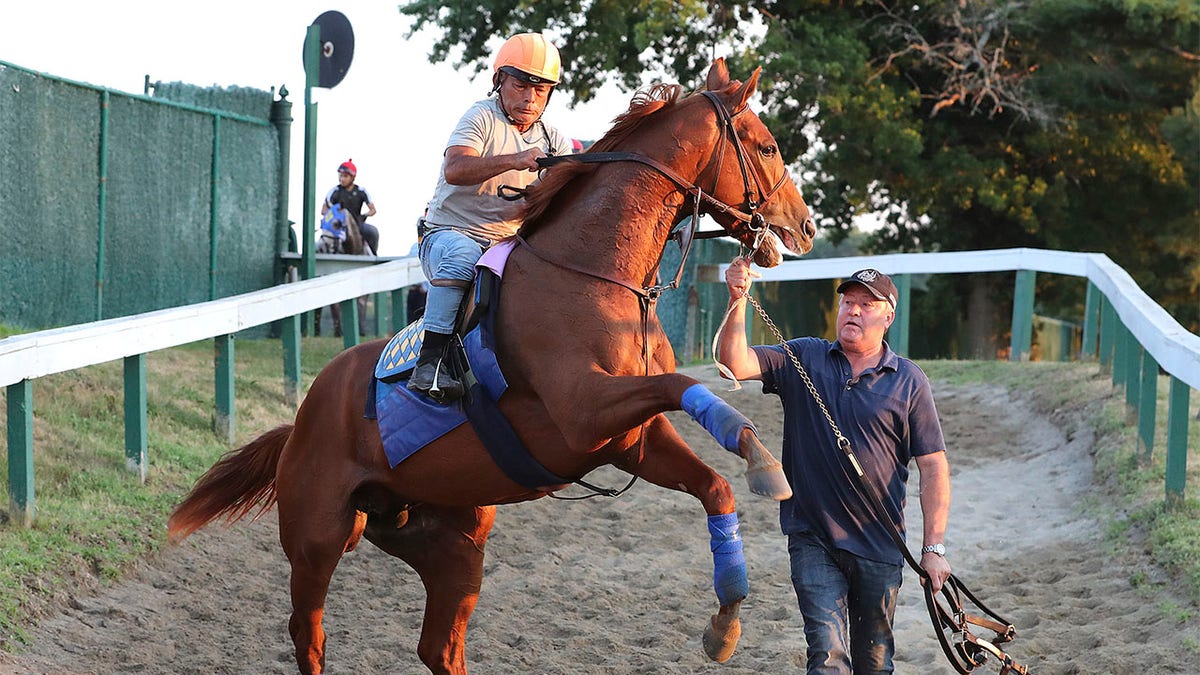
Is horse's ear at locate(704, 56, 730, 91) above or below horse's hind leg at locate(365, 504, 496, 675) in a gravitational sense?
above

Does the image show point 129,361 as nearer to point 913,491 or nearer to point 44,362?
point 44,362

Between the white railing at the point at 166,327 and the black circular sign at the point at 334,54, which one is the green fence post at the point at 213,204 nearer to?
the black circular sign at the point at 334,54

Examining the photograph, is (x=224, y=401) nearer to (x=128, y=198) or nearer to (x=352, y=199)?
(x=128, y=198)

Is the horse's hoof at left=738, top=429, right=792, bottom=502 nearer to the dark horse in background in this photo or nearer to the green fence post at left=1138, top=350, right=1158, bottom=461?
the green fence post at left=1138, top=350, right=1158, bottom=461

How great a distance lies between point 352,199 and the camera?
15758 millimetres

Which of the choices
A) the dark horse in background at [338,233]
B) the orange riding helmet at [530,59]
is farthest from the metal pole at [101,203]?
the orange riding helmet at [530,59]

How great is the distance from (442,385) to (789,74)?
1453 centimetres

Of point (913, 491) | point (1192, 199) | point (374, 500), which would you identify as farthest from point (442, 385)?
point (1192, 199)

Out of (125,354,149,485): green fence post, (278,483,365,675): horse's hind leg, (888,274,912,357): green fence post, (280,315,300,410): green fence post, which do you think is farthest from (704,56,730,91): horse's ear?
(888,274,912,357): green fence post

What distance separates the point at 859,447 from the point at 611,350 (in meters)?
0.94

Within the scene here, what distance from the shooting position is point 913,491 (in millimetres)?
9531

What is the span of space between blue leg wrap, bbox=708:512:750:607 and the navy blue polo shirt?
22cm

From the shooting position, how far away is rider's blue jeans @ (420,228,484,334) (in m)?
5.11

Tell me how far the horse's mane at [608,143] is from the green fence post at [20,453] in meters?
2.78
